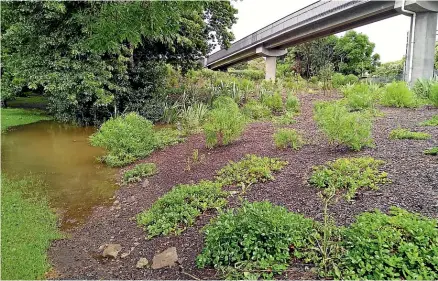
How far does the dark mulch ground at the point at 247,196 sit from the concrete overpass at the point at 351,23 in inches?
336

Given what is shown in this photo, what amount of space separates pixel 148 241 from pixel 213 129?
3167 millimetres

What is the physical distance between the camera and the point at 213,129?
6137 mm

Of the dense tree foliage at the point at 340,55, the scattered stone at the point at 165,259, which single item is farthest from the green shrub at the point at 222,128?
the dense tree foliage at the point at 340,55

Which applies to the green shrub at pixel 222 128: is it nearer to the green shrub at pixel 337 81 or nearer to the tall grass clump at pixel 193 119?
the tall grass clump at pixel 193 119

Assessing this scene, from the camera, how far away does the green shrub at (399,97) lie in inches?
323

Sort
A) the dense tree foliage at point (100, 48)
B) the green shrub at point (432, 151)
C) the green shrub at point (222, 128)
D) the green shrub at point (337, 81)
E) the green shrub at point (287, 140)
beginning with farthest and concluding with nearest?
the green shrub at point (337, 81) → the green shrub at point (222, 128) → the green shrub at point (287, 140) → the green shrub at point (432, 151) → the dense tree foliage at point (100, 48)

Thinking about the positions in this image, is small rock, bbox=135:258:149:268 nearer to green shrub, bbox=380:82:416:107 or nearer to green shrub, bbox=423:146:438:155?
green shrub, bbox=423:146:438:155

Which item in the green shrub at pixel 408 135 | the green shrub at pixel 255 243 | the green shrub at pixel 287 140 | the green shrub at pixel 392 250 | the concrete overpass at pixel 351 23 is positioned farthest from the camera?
the concrete overpass at pixel 351 23

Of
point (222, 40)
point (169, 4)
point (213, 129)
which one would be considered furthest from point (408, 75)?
point (169, 4)

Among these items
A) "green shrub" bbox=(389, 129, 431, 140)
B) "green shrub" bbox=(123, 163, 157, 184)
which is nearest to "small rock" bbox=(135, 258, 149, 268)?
"green shrub" bbox=(123, 163, 157, 184)

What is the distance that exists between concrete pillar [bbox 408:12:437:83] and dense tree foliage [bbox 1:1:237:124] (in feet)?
23.7

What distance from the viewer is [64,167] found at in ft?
21.4

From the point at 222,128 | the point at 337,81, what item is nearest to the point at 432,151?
the point at 222,128

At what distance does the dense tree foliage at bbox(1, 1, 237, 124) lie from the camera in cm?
328
